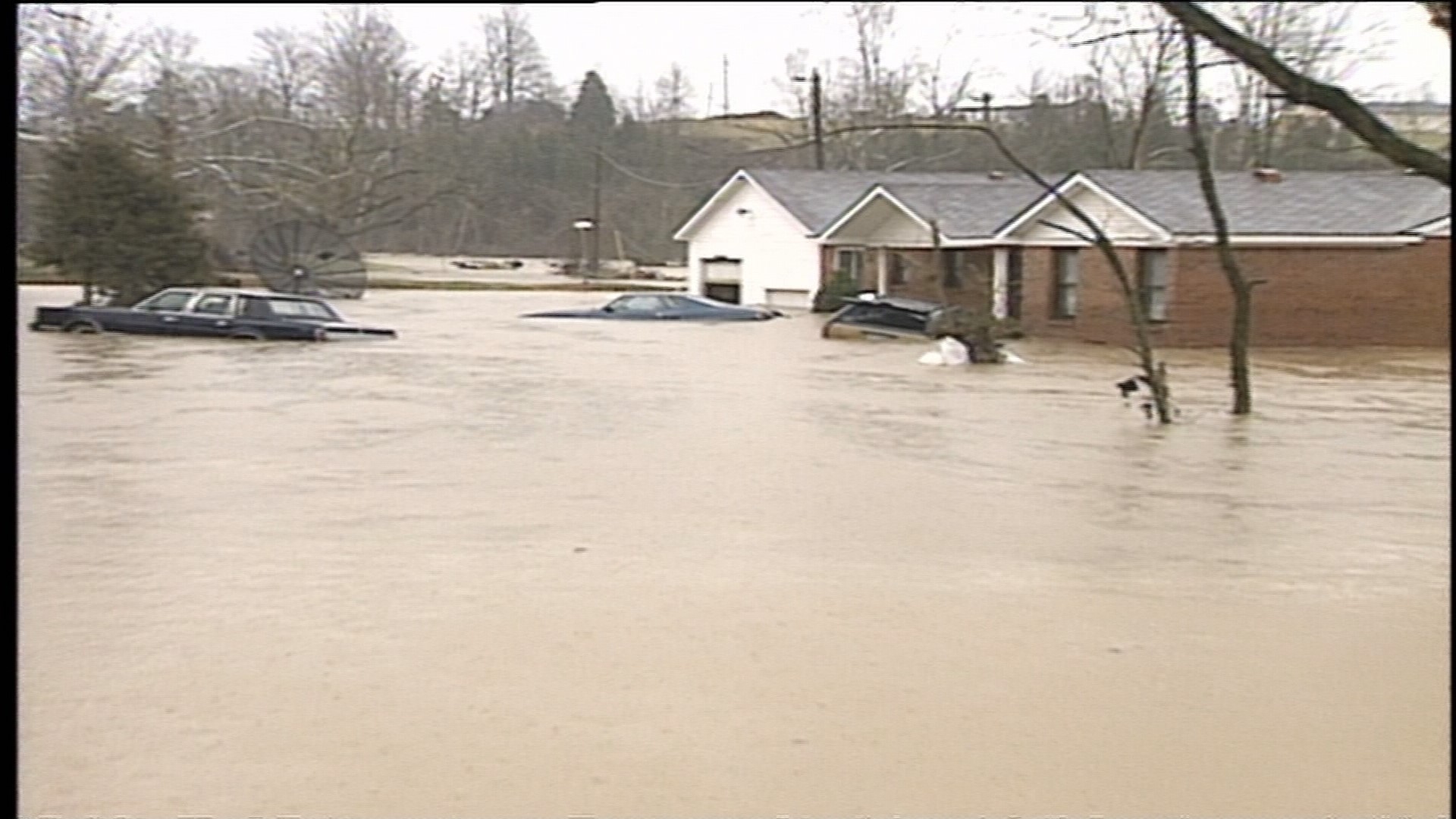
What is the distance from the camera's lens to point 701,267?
3594 cm

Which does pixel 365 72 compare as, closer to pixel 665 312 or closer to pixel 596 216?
pixel 665 312

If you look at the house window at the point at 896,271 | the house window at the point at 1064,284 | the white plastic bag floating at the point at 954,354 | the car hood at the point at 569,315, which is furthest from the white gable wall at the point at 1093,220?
the car hood at the point at 569,315

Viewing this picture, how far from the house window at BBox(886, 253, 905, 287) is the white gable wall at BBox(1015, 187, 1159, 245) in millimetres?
4734

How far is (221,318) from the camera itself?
2431 centimetres

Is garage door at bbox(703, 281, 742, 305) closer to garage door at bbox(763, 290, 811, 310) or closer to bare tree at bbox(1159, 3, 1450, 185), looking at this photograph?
garage door at bbox(763, 290, 811, 310)

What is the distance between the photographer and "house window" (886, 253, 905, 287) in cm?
3147

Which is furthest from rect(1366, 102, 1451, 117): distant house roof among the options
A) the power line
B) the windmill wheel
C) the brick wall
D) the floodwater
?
the power line

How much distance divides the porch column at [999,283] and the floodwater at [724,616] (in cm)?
1338

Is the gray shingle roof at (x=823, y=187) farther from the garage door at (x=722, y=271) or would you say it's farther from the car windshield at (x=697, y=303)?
the car windshield at (x=697, y=303)

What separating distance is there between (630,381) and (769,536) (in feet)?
32.7

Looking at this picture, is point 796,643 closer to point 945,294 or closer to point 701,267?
point 945,294

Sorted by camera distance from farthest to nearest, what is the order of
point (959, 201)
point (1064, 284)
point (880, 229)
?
point (880, 229) < point (959, 201) < point (1064, 284)

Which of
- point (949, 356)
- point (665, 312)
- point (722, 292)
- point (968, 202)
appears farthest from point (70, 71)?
point (722, 292)

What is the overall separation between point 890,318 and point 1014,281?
3334mm
